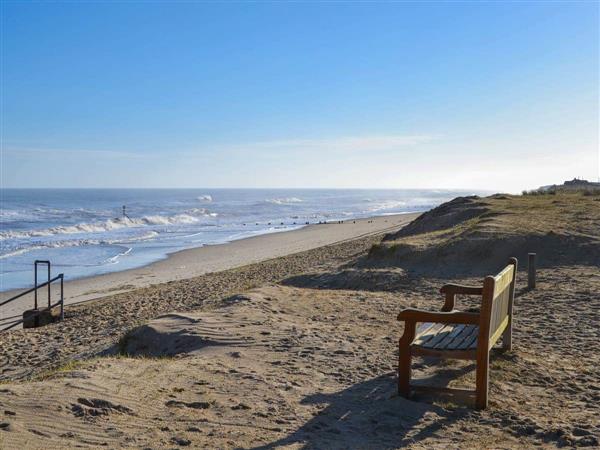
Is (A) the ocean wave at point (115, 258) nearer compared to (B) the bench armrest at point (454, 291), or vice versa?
(B) the bench armrest at point (454, 291)

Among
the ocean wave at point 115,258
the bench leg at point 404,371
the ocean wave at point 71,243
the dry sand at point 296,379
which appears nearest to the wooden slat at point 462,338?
the bench leg at point 404,371

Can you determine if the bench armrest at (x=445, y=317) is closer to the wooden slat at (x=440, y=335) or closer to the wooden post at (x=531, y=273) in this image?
the wooden slat at (x=440, y=335)

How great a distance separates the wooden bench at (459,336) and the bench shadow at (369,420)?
0.67ft

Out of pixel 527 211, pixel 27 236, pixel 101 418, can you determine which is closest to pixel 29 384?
pixel 101 418

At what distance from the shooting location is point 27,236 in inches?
1484

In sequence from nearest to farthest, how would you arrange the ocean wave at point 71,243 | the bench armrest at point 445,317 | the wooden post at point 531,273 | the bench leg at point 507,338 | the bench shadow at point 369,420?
the bench shadow at point 369,420 → the bench armrest at point 445,317 → the bench leg at point 507,338 → the wooden post at point 531,273 → the ocean wave at point 71,243

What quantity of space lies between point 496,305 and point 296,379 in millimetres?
2085

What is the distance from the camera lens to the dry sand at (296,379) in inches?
178

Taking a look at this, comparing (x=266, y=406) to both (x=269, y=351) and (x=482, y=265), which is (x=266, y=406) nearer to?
(x=269, y=351)

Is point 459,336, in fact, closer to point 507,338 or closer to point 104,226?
point 507,338

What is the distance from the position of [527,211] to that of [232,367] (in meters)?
15.0

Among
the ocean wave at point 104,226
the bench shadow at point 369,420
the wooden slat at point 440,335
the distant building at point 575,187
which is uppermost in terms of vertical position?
the distant building at point 575,187

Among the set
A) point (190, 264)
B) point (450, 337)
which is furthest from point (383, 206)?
point (450, 337)

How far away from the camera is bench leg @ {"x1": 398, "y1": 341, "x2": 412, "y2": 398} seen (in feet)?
17.5
